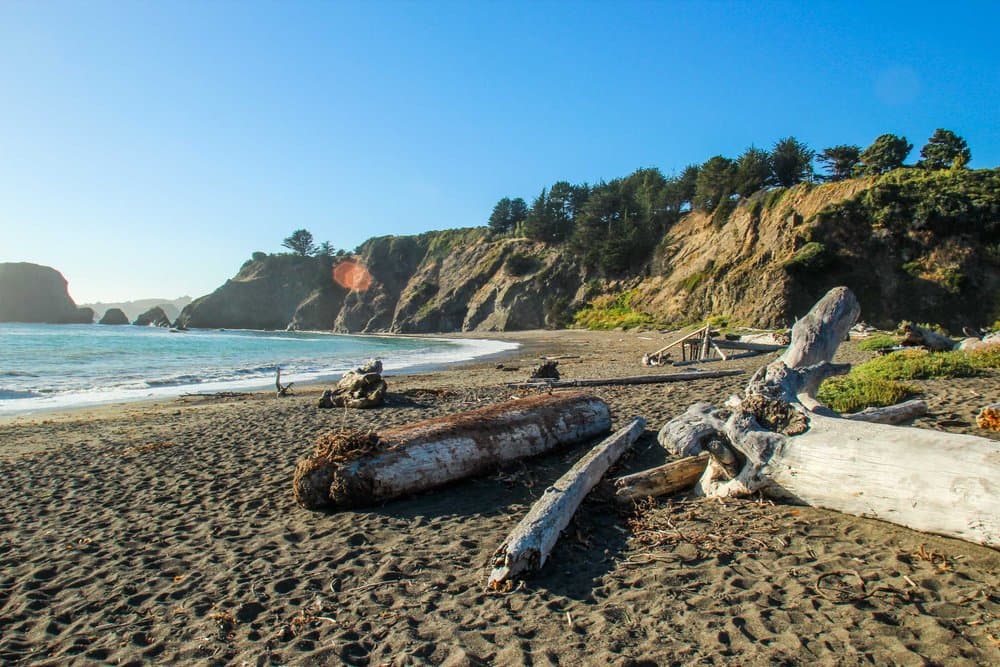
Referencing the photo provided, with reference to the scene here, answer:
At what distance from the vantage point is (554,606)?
11.1 ft

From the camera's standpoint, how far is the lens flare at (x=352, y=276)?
327ft

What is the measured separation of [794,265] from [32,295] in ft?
495

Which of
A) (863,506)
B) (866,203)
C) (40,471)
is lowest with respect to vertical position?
(40,471)

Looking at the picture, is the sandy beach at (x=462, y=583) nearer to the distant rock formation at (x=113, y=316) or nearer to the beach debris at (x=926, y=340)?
the beach debris at (x=926, y=340)

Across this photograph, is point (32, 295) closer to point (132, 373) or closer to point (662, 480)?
point (132, 373)

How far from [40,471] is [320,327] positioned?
100038 millimetres

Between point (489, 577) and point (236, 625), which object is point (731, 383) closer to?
point (489, 577)

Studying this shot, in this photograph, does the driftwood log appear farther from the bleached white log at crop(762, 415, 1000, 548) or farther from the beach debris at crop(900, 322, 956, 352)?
the beach debris at crop(900, 322, 956, 352)

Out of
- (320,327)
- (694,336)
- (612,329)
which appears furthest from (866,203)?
(320,327)

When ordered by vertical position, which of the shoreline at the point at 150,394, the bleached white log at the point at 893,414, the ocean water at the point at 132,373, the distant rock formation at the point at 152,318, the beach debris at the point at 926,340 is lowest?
the shoreline at the point at 150,394

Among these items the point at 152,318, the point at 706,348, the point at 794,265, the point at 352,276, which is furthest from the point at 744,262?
the point at 152,318

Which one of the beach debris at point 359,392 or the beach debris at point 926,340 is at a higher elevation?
the beach debris at point 926,340

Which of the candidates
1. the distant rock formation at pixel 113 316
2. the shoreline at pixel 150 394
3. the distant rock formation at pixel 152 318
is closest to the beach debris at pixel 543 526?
the shoreline at pixel 150 394

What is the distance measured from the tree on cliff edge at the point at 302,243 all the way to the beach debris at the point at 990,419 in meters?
123
